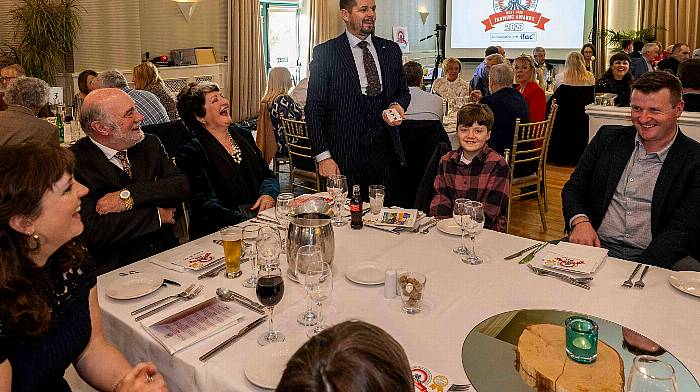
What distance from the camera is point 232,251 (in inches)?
73.7

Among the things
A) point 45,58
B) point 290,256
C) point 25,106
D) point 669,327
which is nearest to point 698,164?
point 669,327

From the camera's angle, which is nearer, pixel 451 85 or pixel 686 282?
pixel 686 282

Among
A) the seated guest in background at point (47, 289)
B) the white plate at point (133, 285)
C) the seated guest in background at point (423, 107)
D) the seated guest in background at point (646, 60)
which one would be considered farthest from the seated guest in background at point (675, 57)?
the seated guest in background at point (47, 289)

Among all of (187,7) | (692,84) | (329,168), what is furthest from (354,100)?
(187,7)

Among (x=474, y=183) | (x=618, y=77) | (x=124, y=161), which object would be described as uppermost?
(x=618, y=77)

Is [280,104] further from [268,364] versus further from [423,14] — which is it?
[423,14]

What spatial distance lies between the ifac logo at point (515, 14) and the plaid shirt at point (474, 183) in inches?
351

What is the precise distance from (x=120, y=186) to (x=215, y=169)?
0.57 meters

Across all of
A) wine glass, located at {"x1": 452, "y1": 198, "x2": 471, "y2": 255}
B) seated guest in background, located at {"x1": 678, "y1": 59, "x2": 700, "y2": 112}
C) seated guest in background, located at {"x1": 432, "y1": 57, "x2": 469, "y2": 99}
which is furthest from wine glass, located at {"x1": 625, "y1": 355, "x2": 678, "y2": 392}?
seated guest in background, located at {"x1": 432, "y1": 57, "x2": 469, "y2": 99}

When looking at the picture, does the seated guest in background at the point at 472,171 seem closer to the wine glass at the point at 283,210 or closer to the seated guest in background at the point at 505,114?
the wine glass at the point at 283,210

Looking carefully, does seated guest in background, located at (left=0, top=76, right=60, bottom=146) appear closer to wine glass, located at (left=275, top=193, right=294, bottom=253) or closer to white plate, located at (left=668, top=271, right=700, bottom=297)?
wine glass, located at (left=275, top=193, right=294, bottom=253)

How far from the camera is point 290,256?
1.86m

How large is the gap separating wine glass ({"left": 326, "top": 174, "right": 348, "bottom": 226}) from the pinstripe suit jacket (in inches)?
34.0

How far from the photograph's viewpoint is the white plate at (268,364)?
50.6 inches
